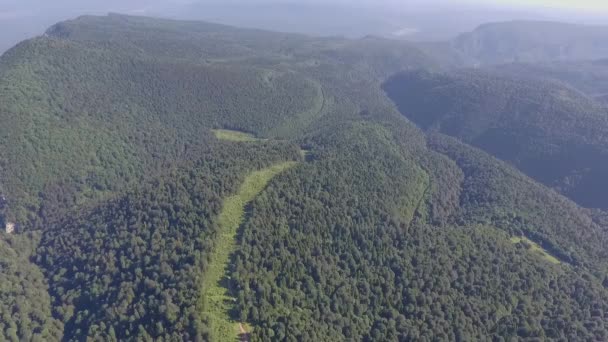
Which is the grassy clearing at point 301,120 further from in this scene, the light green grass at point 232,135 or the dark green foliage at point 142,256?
the dark green foliage at point 142,256

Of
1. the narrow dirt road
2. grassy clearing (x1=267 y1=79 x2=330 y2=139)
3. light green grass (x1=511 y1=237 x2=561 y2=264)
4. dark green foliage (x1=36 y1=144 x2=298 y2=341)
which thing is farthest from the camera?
grassy clearing (x1=267 y1=79 x2=330 y2=139)

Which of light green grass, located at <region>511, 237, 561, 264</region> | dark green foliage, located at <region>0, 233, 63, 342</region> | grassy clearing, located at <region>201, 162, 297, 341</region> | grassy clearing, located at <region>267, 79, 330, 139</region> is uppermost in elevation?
grassy clearing, located at <region>267, 79, 330, 139</region>

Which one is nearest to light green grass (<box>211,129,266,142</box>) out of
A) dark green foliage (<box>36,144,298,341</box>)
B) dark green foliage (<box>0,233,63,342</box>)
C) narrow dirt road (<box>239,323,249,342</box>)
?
dark green foliage (<box>36,144,298,341</box>)

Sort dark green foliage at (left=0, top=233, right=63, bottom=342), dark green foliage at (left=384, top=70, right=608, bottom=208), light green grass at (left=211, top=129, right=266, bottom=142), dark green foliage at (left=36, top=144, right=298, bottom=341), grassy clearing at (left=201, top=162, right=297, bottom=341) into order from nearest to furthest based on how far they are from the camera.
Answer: grassy clearing at (left=201, top=162, right=297, bottom=341) < dark green foliage at (left=36, top=144, right=298, bottom=341) < dark green foliage at (left=0, top=233, right=63, bottom=342) < dark green foliage at (left=384, top=70, right=608, bottom=208) < light green grass at (left=211, top=129, right=266, bottom=142)

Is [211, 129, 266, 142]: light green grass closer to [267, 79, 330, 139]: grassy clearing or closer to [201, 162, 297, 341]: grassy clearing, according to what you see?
[267, 79, 330, 139]: grassy clearing

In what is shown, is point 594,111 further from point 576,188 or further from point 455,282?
point 455,282

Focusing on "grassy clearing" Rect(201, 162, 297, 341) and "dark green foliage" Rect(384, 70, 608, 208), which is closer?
"grassy clearing" Rect(201, 162, 297, 341)
